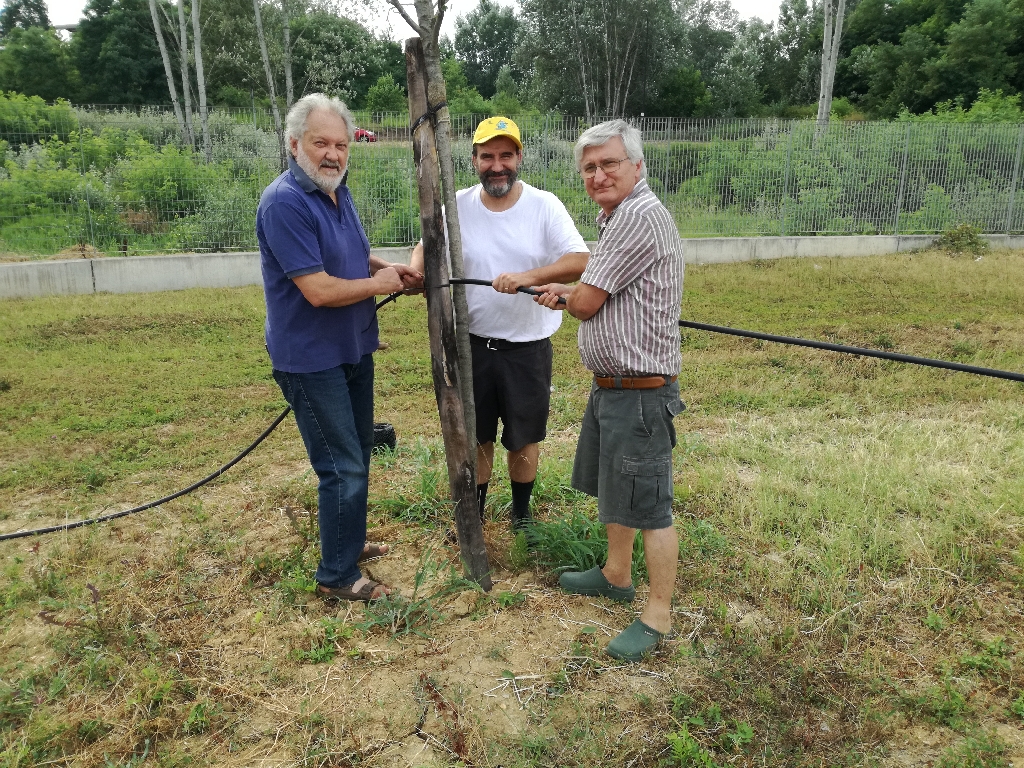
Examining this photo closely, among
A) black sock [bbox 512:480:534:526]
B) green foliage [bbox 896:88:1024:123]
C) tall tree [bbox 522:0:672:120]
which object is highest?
tall tree [bbox 522:0:672:120]

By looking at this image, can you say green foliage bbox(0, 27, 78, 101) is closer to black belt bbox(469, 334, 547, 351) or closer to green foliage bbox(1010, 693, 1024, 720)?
black belt bbox(469, 334, 547, 351)

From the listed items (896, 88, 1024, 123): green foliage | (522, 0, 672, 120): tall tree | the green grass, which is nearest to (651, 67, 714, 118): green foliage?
(522, 0, 672, 120): tall tree

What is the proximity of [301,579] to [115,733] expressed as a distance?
0.96 m

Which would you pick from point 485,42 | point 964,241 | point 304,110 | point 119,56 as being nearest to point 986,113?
point 964,241

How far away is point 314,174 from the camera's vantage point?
9.71 ft

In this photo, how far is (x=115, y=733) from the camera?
2.63m

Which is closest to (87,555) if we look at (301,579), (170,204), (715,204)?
(301,579)

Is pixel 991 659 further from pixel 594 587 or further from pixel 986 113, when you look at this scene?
pixel 986 113

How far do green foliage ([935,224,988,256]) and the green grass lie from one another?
33.4 feet

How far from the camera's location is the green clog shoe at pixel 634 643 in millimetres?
2965

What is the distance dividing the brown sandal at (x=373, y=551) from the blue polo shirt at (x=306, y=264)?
106cm

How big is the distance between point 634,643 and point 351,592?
4.01 ft

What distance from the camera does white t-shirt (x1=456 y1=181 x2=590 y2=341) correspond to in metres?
3.52

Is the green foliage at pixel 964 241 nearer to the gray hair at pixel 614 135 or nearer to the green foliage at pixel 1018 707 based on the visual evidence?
the green foliage at pixel 1018 707
